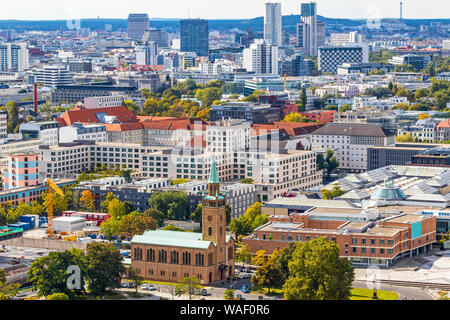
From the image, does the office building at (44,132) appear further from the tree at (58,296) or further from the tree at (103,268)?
the tree at (58,296)

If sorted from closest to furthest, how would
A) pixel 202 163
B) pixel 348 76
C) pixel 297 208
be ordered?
1. pixel 297 208
2. pixel 202 163
3. pixel 348 76

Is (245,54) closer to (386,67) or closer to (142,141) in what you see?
(386,67)

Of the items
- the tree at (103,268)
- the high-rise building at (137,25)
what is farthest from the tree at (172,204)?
the high-rise building at (137,25)

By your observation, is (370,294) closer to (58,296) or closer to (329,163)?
(58,296)

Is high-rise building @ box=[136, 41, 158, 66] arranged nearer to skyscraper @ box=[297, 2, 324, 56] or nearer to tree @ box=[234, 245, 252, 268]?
skyscraper @ box=[297, 2, 324, 56]

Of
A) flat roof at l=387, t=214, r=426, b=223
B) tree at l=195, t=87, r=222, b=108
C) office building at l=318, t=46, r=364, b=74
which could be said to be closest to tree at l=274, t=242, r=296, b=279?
flat roof at l=387, t=214, r=426, b=223
